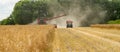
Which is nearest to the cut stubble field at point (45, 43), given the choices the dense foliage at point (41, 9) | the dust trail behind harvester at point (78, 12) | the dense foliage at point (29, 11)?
the dense foliage at point (41, 9)

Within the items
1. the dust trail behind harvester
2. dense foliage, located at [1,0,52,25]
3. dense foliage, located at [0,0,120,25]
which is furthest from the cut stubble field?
dense foliage, located at [1,0,52,25]

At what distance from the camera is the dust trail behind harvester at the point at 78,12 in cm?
11341

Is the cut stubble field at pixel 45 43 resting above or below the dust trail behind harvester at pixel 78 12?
above

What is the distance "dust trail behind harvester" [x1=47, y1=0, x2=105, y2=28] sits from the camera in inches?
4465

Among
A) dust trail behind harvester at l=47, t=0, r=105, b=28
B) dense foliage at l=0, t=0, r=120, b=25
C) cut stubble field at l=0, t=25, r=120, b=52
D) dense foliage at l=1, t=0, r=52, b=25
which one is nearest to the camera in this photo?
cut stubble field at l=0, t=25, r=120, b=52

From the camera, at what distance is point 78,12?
407 feet

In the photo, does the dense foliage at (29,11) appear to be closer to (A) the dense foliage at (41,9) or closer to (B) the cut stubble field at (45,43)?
(A) the dense foliage at (41,9)

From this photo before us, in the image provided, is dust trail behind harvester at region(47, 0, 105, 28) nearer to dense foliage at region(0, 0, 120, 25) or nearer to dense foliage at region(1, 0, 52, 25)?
dense foliage at region(0, 0, 120, 25)

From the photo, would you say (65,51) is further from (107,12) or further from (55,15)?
(55,15)

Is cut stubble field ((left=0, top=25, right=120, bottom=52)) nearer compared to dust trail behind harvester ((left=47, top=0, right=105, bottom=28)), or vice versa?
cut stubble field ((left=0, top=25, right=120, bottom=52))

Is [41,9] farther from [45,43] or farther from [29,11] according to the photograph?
[45,43]

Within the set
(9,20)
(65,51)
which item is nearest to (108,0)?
(9,20)

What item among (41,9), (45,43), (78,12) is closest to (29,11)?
(41,9)

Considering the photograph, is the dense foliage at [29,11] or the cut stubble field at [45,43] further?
the dense foliage at [29,11]
